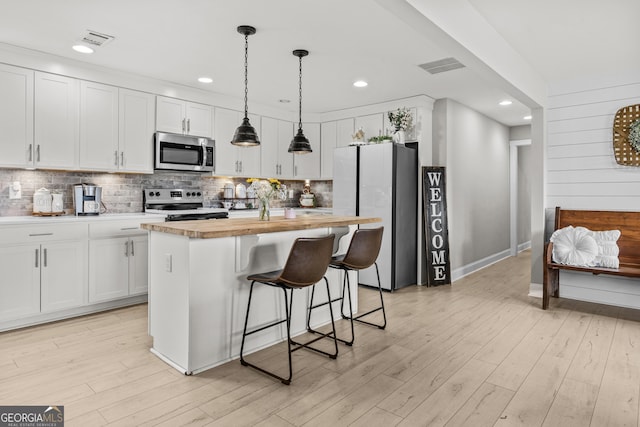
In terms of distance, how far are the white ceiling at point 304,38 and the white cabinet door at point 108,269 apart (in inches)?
74.4

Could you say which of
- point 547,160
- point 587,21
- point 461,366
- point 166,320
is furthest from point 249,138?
point 547,160

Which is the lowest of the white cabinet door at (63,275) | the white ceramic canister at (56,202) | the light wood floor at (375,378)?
the light wood floor at (375,378)

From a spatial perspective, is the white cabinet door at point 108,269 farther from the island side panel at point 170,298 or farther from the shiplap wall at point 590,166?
the shiplap wall at point 590,166

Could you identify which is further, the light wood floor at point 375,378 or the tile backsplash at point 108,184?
the tile backsplash at point 108,184

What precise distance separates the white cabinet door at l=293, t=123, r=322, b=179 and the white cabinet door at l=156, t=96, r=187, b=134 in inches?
80.2

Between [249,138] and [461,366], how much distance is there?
2.48 meters

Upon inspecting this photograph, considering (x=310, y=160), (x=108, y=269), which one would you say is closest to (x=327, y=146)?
(x=310, y=160)

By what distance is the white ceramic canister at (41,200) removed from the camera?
390 centimetres

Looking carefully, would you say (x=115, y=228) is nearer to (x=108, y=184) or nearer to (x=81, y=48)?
(x=108, y=184)

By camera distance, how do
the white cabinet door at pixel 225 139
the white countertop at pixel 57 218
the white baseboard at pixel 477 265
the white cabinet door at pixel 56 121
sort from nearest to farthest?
the white countertop at pixel 57 218 → the white cabinet door at pixel 56 121 → the white cabinet door at pixel 225 139 → the white baseboard at pixel 477 265

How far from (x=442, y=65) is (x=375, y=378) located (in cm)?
309

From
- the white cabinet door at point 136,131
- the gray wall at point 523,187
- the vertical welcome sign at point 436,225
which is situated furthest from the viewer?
the gray wall at point 523,187

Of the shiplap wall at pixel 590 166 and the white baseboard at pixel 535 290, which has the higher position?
the shiplap wall at pixel 590 166

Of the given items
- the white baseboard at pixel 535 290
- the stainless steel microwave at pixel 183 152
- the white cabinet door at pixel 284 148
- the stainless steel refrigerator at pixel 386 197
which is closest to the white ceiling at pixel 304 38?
the stainless steel microwave at pixel 183 152
